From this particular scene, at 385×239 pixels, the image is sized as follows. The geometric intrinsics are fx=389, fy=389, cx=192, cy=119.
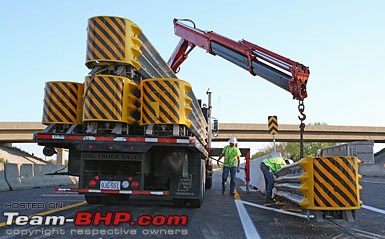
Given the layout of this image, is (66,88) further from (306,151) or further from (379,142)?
(306,151)

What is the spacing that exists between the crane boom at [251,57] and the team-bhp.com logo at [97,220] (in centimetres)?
483

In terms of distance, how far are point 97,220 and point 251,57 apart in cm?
709

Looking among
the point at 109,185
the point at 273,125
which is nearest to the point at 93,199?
the point at 109,185

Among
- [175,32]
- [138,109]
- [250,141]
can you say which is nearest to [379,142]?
[250,141]

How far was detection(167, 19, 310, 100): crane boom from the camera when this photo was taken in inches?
382

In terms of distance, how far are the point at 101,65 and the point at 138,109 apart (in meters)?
1.01

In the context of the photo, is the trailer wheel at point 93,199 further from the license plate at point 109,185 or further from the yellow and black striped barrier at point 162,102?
the yellow and black striped barrier at point 162,102

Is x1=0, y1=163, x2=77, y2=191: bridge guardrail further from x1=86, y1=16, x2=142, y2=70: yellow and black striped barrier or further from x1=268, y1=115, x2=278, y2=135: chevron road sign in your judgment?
x1=268, y1=115, x2=278, y2=135: chevron road sign

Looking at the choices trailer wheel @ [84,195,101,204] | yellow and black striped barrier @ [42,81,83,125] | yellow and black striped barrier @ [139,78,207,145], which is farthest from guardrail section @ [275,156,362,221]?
trailer wheel @ [84,195,101,204]

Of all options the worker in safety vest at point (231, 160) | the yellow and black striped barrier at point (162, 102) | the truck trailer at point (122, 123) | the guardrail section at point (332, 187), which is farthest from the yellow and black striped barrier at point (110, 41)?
the worker in safety vest at point (231, 160)

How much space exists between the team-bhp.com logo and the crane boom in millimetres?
4832

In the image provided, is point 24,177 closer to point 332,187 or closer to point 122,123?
point 122,123
